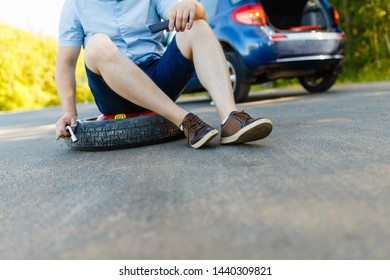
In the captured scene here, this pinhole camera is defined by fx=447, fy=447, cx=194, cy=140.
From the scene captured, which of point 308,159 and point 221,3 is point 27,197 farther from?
point 221,3

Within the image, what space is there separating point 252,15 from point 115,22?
8.81ft

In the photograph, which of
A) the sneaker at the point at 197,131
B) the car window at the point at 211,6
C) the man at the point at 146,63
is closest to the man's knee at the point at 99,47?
the man at the point at 146,63

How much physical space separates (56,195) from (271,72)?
3971 mm

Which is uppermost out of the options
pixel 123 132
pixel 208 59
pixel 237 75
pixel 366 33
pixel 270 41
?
pixel 208 59

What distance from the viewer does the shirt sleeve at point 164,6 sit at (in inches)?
109

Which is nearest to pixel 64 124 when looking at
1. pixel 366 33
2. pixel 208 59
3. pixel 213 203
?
pixel 208 59

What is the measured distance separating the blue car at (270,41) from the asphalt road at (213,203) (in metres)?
2.84

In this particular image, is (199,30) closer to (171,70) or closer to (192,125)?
(171,70)

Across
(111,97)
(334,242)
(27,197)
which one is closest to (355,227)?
(334,242)

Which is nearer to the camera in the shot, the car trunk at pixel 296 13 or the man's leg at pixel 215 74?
the man's leg at pixel 215 74

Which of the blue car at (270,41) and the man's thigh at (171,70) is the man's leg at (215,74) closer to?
the man's thigh at (171,70)

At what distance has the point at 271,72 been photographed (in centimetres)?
522

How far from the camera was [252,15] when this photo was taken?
511cm

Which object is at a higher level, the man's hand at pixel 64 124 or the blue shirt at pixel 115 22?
the blue shirt at pixel 115 22
